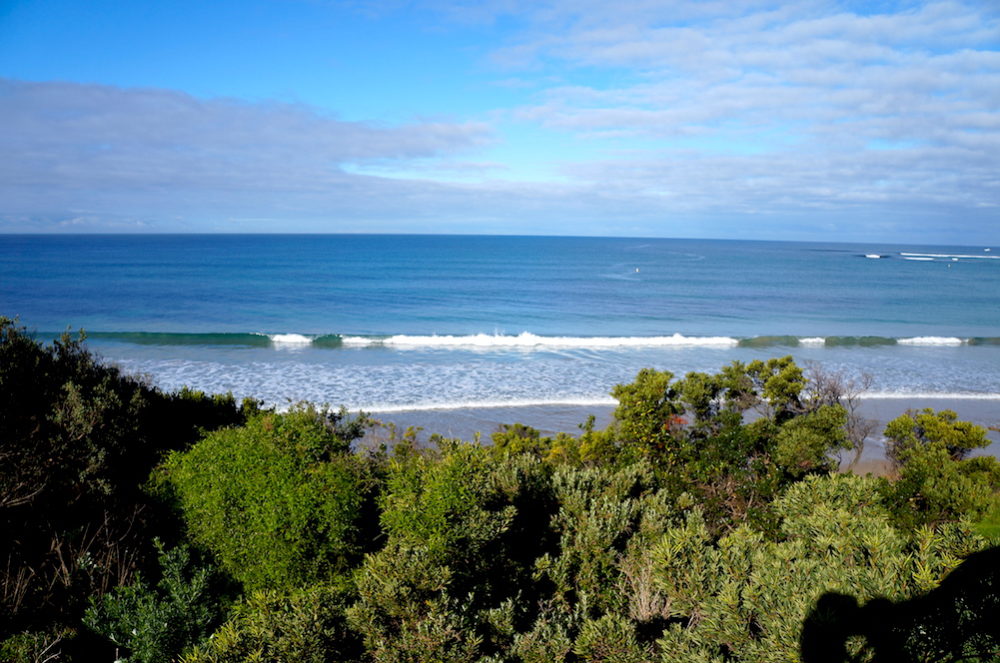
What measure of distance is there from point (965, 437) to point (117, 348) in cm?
3500

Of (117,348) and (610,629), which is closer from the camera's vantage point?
A: (610,629)

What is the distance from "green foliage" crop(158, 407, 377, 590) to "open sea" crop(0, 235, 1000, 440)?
12.9 meters

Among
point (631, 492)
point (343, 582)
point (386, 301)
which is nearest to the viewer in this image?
point (343, 582)

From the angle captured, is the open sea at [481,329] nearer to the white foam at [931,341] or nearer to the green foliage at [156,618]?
the white foam at [931,341]

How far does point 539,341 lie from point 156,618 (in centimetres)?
3036

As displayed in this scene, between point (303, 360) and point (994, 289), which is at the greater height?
point (994, 289)

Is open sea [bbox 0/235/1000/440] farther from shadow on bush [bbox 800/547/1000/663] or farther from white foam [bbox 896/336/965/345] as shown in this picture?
shadow on bush [bbox 800/547/1000/663]

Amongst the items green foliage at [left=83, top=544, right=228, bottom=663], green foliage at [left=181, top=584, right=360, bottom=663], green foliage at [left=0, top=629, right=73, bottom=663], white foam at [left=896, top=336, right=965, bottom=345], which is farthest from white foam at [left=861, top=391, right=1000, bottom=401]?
green foliage at [left=0, top=629, right=73, bottom=663]

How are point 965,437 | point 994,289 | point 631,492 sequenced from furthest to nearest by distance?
point 994,289
point 965,437
point 631,492

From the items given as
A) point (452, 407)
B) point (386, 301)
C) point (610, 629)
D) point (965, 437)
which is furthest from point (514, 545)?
point (386, 301)

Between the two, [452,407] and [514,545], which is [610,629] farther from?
[452,407]

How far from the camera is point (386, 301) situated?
49719 mm

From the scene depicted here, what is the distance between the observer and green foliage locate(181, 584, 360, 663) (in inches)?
179

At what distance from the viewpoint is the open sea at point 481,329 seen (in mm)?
25703
